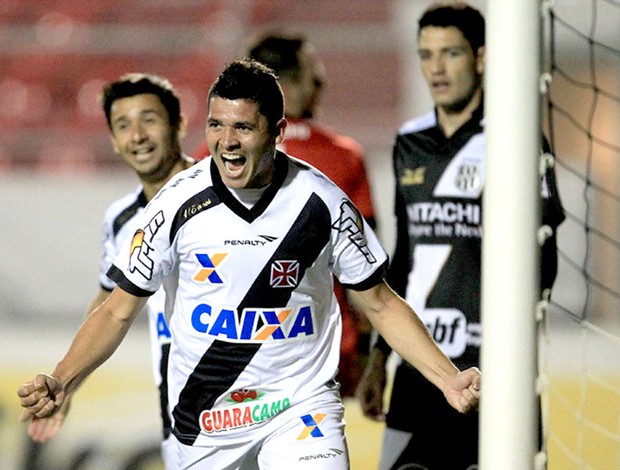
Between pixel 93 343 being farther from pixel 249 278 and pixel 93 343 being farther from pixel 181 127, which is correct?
pixel 181 127

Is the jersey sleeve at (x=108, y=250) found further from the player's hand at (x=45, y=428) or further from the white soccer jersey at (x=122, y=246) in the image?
the player's hand at (x=45, y=428)

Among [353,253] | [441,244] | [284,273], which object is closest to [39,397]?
[284,273]

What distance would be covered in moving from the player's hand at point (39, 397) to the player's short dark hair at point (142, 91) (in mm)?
1498

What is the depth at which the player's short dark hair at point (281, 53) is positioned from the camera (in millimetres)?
5395

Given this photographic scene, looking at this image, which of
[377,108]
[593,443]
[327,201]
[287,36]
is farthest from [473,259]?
[377,108]

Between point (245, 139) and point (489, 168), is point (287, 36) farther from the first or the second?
point (489, 168)

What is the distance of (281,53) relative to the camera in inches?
214

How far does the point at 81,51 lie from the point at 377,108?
291 centimetres

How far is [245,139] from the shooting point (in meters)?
3.65

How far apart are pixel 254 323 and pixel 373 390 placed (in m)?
1.05

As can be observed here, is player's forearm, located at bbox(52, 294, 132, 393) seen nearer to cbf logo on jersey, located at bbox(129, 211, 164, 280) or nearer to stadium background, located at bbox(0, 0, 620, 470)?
cbf logo on jersey, located at bbox(129, 211, 164, 280)

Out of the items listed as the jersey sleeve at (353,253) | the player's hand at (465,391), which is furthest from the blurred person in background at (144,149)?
the player's hand at (465,391)

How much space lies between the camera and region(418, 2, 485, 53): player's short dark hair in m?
4.85

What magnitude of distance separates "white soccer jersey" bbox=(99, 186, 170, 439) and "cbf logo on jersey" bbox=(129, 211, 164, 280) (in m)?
0.86
